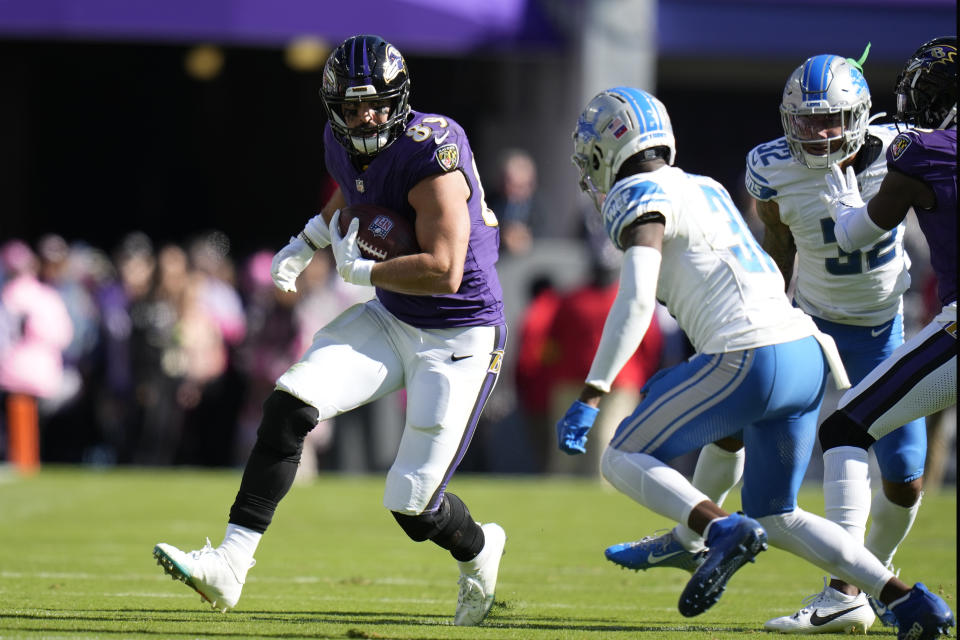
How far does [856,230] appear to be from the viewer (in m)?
5.01

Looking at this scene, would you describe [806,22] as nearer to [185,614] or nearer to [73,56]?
[73,56]

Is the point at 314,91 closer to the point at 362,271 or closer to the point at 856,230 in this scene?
the point at 362,271

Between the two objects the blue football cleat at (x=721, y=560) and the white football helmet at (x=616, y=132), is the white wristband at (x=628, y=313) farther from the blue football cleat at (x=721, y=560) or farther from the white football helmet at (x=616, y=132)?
the blue football cleat at (x=721, y=560)

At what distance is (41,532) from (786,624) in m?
4.81

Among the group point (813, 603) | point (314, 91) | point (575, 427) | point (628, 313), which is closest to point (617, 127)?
point (628, 313)

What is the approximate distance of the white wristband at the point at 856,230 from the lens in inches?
196

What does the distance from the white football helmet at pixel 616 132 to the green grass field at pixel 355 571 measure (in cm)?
153

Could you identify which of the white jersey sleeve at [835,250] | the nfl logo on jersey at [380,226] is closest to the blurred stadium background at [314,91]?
the white jersey sleeve at [835,250]

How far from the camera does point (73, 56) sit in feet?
68.7

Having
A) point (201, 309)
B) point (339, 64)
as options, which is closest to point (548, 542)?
point (339, 64)

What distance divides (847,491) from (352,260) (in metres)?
1.84

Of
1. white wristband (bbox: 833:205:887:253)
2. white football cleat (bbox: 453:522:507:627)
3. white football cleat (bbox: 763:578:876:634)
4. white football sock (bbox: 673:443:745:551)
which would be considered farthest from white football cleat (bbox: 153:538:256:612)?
white wristband (bbox: 833:205:887:253)

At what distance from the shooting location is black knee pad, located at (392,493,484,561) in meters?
5.28

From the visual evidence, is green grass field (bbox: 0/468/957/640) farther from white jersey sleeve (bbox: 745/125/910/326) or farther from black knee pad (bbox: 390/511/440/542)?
white jersey sleeve (bbox: 745/125/910/326)
